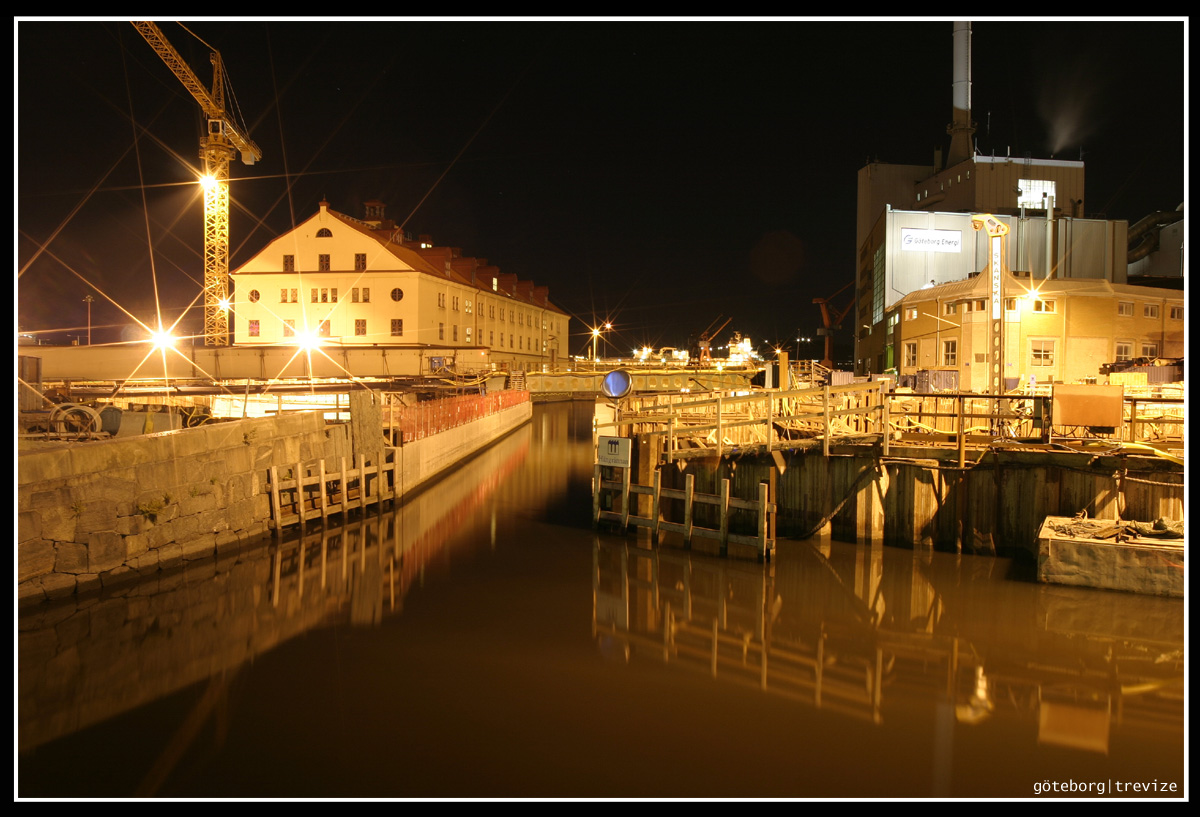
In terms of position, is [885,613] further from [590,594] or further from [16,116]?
[16,116]

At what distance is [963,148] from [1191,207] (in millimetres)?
60420

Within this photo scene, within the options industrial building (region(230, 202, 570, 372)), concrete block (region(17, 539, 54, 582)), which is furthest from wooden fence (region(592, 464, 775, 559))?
industrial building (region(230, 202, 570, 372))

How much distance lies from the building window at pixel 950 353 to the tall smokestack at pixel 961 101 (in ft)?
94.7

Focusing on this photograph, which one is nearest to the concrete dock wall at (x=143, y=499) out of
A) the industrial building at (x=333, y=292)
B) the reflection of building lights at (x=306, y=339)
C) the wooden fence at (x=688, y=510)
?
the wooden fence at (x=688, y=510)

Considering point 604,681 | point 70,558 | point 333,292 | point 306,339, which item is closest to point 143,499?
point 70,558

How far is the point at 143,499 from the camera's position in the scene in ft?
44.0

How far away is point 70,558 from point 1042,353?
124 ft

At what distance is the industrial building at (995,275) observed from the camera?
35.5m

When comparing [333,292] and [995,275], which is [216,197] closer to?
[333,292]

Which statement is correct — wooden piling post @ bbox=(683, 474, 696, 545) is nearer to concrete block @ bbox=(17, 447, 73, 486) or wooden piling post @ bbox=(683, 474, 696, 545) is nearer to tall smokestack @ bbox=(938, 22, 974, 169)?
concrete block @ bbox=(17, 447, 73, 486)

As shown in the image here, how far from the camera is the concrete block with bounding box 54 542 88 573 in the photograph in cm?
1209

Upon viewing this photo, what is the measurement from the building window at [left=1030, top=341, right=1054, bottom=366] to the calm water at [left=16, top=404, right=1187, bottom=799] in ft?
82.9

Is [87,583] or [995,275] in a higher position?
[995,275]

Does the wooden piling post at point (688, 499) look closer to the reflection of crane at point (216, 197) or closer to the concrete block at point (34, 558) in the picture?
the concrete block at point (34, 558)
